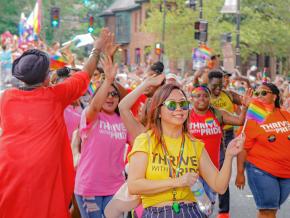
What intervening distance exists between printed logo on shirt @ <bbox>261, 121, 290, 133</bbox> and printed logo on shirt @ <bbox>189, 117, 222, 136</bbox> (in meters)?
0.70

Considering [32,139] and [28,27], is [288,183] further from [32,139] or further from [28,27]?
[28,27]

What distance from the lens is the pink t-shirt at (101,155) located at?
6.48 m

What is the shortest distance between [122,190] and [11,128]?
0.85 m

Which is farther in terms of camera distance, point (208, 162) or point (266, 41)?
point (266, 41)

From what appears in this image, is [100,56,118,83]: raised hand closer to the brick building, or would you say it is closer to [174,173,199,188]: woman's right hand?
→ [174,173,199,188]: woman's right hand

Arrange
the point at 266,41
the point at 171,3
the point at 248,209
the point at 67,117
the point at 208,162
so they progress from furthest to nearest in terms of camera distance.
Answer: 1. the point at 171,3
2. the point at 266,41
3. the point at 248,209
4. the point at 67,117
5. the point at 208,162

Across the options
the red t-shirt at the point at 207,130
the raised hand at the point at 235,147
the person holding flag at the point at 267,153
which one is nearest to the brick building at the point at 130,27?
the red t-shirt at the point at 207,130

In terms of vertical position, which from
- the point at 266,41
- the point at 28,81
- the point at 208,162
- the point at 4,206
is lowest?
the point at 266,41

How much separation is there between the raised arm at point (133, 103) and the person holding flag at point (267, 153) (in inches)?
76.8

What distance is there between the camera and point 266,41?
1501 inches

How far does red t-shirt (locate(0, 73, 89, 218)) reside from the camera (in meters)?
5.05

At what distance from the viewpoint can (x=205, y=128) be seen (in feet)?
27.4

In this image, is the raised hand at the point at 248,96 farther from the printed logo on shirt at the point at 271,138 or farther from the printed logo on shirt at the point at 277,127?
the printed logo on shirt at the point at 271,138

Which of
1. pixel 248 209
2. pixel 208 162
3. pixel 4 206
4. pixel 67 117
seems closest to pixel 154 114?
pixel 208 162
